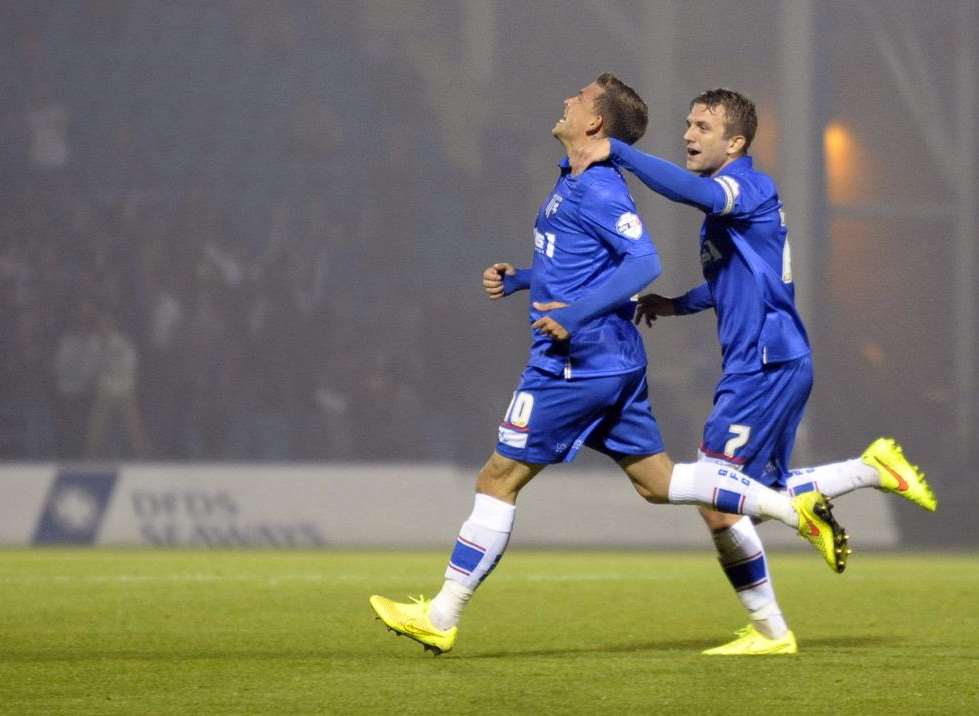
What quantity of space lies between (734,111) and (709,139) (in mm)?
115

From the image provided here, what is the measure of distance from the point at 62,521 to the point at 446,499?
8.06 ft

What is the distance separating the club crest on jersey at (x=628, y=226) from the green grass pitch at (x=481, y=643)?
3.92 ft

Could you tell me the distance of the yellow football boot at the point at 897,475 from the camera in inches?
210

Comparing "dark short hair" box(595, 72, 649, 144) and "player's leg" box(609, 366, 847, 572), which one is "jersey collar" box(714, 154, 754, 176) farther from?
"player's leg" box(609, 366, 847, 572)

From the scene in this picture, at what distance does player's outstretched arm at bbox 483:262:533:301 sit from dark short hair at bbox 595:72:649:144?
1.63ft

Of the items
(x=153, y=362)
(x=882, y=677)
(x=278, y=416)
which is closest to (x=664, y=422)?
(x=278, y=416)

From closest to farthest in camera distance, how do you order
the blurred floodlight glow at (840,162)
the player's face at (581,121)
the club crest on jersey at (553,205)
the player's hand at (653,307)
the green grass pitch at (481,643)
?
the green grass pitch at (481,643) → the club crest on jersey at (553,205) → the player's face at (581,121) → the player's hand at (653,307) → the blurred floodlight glow at (840,162)

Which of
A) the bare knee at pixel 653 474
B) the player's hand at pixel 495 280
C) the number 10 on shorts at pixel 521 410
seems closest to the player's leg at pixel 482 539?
the number 10 on shorts at pixel 521 410

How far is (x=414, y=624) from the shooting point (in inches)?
199

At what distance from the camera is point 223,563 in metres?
9.47

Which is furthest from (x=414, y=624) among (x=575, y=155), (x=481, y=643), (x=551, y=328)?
(x=575, y=155)

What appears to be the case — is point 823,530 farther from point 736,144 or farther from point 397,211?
point 397,211

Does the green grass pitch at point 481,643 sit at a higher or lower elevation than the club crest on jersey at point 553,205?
lower

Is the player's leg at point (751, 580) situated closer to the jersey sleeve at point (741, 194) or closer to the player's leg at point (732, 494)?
the player's leg at point (732, 494)
